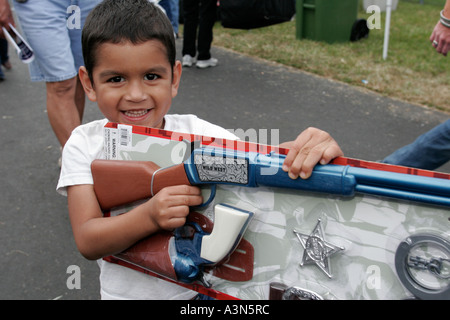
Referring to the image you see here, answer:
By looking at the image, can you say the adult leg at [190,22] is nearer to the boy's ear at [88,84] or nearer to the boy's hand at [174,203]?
the boy's ear at [88,84]

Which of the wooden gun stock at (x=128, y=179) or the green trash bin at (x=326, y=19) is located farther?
the green trash bin at (x=326, y=19)

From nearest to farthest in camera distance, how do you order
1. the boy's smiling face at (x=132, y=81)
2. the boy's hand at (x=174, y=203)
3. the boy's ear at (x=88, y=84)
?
the boy's hand at (x=174, y=203), the boy's smiling face at (x=132, y=81), the boy's ear at (x=88, y=84)

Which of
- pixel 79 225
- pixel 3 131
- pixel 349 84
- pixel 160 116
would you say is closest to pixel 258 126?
pixel 349 84

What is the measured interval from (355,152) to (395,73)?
6.50ft

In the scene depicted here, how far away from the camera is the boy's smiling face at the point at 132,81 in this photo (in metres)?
1.25

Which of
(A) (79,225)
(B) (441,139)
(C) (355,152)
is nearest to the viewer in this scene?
(A) (79,225)

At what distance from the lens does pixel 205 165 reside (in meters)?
1.02

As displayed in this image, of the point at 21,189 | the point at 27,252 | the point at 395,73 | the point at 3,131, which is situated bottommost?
the point at 27,252

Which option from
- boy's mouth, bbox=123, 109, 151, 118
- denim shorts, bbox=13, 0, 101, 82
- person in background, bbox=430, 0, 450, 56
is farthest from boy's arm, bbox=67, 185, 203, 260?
person in background, bbox=430, 0, 450, 56

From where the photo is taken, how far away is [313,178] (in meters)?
0.91

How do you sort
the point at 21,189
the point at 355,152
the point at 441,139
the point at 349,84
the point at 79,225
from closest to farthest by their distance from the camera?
1. the point at 79,225
2. the point at 441,139
3. the point at 21,189
4. the point at 355,152
5. the point at 349,84

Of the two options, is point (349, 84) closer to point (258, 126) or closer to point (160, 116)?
point (258, 126)

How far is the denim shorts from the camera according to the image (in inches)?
92.8

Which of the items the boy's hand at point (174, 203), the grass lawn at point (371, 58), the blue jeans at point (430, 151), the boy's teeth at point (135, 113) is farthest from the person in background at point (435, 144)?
the boy's hand at point (174, 203)
